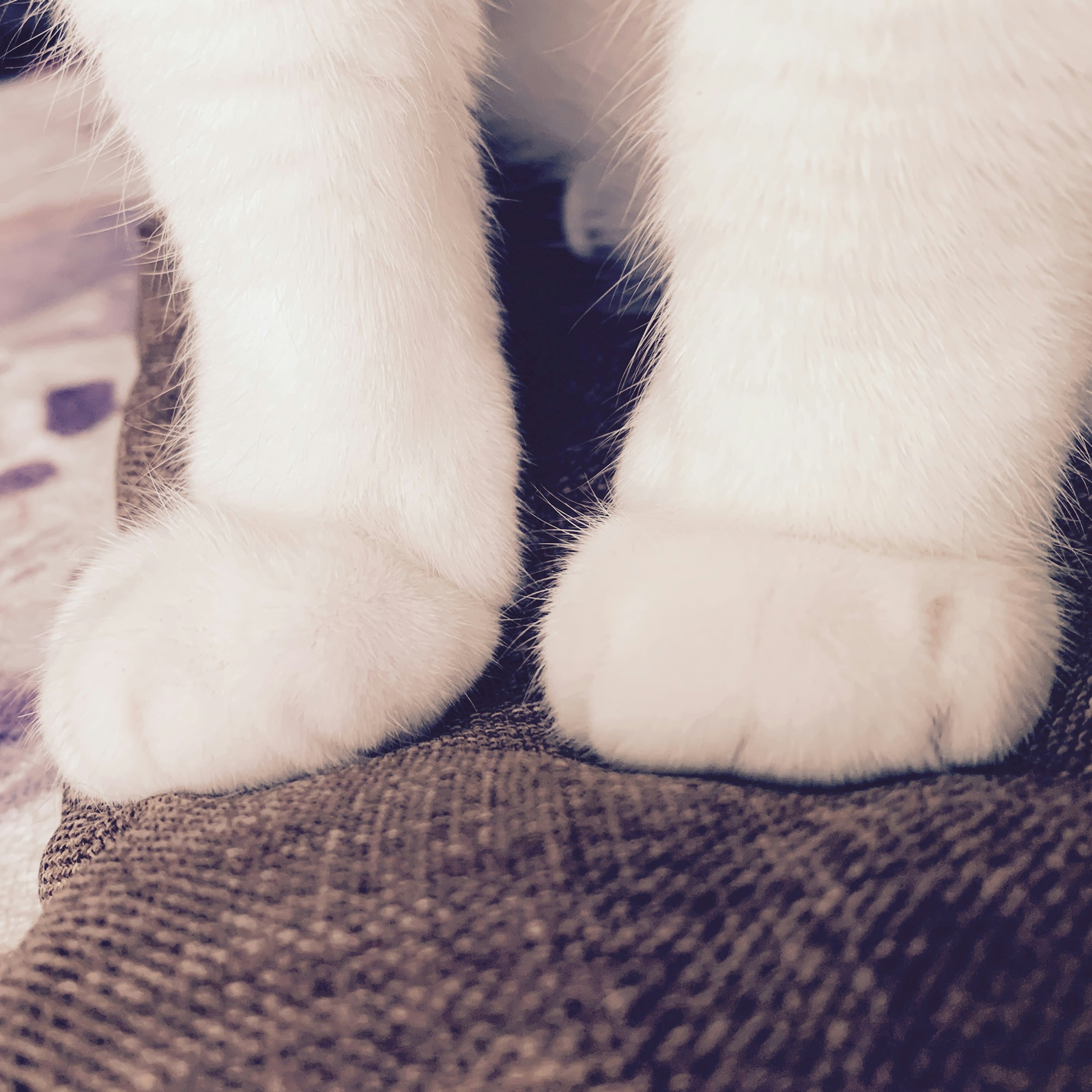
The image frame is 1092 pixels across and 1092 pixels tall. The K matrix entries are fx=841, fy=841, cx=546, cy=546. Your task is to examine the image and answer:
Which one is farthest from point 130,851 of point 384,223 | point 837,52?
point 837,52

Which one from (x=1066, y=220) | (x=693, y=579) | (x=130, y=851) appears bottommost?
(x=130, y=851)

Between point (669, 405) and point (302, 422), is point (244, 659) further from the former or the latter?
point (669, 405)

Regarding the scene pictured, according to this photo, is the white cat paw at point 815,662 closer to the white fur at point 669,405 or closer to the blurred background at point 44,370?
the white fur at point 669,405

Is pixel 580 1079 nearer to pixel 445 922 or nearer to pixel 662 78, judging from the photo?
pixel 445 922

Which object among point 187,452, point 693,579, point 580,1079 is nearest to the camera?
point 580,1079

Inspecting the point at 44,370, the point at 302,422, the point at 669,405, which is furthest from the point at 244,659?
the point at 44,370

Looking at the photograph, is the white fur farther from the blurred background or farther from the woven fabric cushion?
the blurred background

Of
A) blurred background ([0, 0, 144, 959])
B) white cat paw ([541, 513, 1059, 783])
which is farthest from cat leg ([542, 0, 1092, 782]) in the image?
blurred background ([0, 0, 144, 959])
